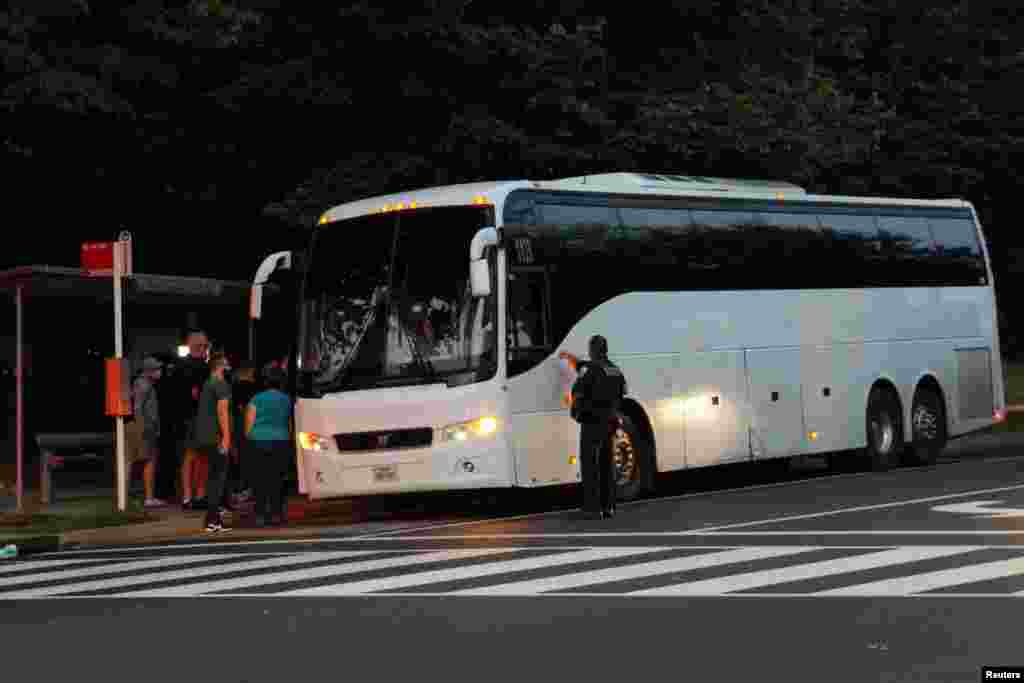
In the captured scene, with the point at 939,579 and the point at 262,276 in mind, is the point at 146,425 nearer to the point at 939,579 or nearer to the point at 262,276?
the point at 262,276

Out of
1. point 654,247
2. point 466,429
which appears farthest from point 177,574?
point 654,247

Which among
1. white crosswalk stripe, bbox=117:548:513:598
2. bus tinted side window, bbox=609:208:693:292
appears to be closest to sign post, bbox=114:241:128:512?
bus tinted side window, bbox=609:208:693:292

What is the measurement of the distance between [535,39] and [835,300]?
6.25 m

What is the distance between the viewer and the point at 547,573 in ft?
51.5

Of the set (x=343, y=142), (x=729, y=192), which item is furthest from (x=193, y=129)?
(x=729, y=192)

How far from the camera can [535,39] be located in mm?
30609

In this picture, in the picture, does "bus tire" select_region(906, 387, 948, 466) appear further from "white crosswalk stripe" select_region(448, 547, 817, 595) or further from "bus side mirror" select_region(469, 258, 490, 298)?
"white crosswalk stripe" select_region(448, 547, 817, 595)

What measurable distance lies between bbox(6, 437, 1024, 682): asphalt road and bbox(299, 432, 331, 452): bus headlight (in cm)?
105

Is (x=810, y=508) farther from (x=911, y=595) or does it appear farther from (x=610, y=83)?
(x=610, y=83)

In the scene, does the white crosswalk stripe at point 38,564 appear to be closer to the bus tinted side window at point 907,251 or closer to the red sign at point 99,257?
the red sign at point 99,257

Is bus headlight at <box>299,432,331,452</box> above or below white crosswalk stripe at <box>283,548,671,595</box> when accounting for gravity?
above

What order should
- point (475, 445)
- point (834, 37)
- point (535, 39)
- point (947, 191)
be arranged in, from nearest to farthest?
1. point (475, 445)
2. point (535, 39)
3. point (834, 37)
4. point (947, 191)

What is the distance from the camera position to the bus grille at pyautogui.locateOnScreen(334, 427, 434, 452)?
2147 centimetres

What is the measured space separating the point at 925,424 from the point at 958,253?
8.44 feet
